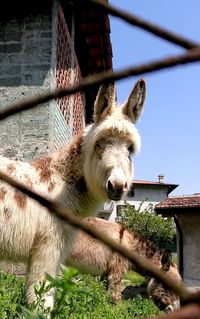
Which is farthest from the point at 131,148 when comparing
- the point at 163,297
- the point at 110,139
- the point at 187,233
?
the point at 187,233

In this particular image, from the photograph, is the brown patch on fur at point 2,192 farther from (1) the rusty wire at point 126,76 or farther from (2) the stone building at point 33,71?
(1) the rusty wire at point 126,76

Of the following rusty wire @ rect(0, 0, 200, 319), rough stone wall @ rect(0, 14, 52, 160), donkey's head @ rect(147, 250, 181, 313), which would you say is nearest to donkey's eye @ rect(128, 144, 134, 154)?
rusty wire @ rect(0, 0, 200, 319)

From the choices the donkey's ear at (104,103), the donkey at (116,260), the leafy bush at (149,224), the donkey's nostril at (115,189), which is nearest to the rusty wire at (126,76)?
the donkey's nostril at (115,189)

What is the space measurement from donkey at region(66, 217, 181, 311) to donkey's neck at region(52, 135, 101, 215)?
4349mm

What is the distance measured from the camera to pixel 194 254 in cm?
1537

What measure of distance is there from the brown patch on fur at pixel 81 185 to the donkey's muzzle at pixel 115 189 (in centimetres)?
69

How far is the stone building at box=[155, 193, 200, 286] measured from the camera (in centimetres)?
1524

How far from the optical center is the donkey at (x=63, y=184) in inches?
151

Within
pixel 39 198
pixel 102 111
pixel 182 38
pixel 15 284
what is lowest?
pixel 15 284

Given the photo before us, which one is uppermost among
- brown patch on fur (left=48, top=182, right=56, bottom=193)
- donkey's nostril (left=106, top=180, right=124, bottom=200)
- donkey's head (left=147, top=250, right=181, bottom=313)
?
brown patch on fur (left=48, top=182, right=56, bottom=193)

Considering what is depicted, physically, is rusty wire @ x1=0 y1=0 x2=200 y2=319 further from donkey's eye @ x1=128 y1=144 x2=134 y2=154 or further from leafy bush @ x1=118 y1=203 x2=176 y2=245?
leafy bush @ x1=118 y1=203 x2=176 y2=245

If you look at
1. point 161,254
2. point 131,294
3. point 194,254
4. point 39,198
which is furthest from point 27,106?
point 194,254

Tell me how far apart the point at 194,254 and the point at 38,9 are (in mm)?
9354

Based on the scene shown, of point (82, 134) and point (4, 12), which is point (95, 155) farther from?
point (4, 12)
